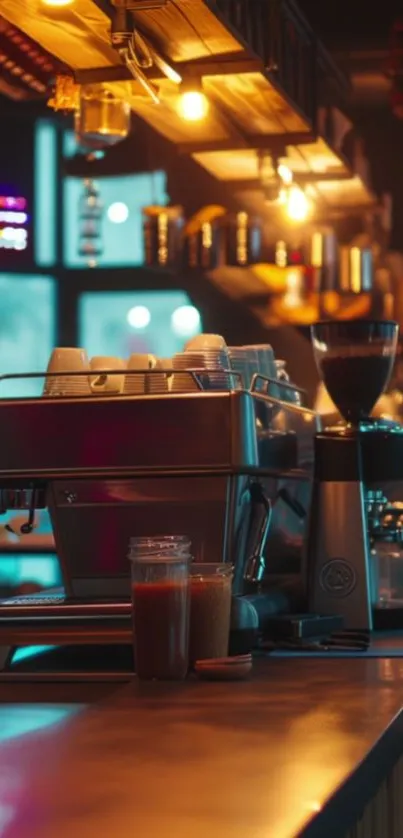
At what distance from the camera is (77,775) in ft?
3.75

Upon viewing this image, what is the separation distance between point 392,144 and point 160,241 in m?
1.63

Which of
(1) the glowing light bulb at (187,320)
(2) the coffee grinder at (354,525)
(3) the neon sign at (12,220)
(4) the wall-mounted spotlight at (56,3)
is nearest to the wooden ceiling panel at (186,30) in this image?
(4) the wall-mounted spotlight at (56,3)

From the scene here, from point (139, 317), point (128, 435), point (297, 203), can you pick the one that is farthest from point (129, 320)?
point (128, 435)

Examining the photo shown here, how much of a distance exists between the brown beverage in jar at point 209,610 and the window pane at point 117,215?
7891 mm

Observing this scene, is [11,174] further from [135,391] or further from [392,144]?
[135,391]

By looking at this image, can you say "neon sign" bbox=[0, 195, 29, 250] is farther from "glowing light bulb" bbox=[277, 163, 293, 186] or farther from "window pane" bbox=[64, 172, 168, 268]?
"glowing light bulb" bbox=[277, 163, 293, 186]

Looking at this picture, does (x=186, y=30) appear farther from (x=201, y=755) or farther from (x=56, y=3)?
(x=201, y=755)

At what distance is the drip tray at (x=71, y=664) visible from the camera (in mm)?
1823

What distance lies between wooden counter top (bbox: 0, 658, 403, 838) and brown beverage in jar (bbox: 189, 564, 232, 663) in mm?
70

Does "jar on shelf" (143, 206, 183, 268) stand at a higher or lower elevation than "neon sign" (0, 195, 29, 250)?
lower

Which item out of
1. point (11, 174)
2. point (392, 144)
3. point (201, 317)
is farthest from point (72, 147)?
point (392, 144)

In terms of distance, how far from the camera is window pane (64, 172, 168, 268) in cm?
970

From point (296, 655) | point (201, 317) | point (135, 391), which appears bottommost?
point (296, 655)

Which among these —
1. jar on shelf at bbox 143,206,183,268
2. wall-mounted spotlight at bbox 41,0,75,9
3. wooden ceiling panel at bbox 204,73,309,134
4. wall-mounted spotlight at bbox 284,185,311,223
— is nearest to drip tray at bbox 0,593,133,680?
wall-mounted spotlight at bbox 41,0,75,9
